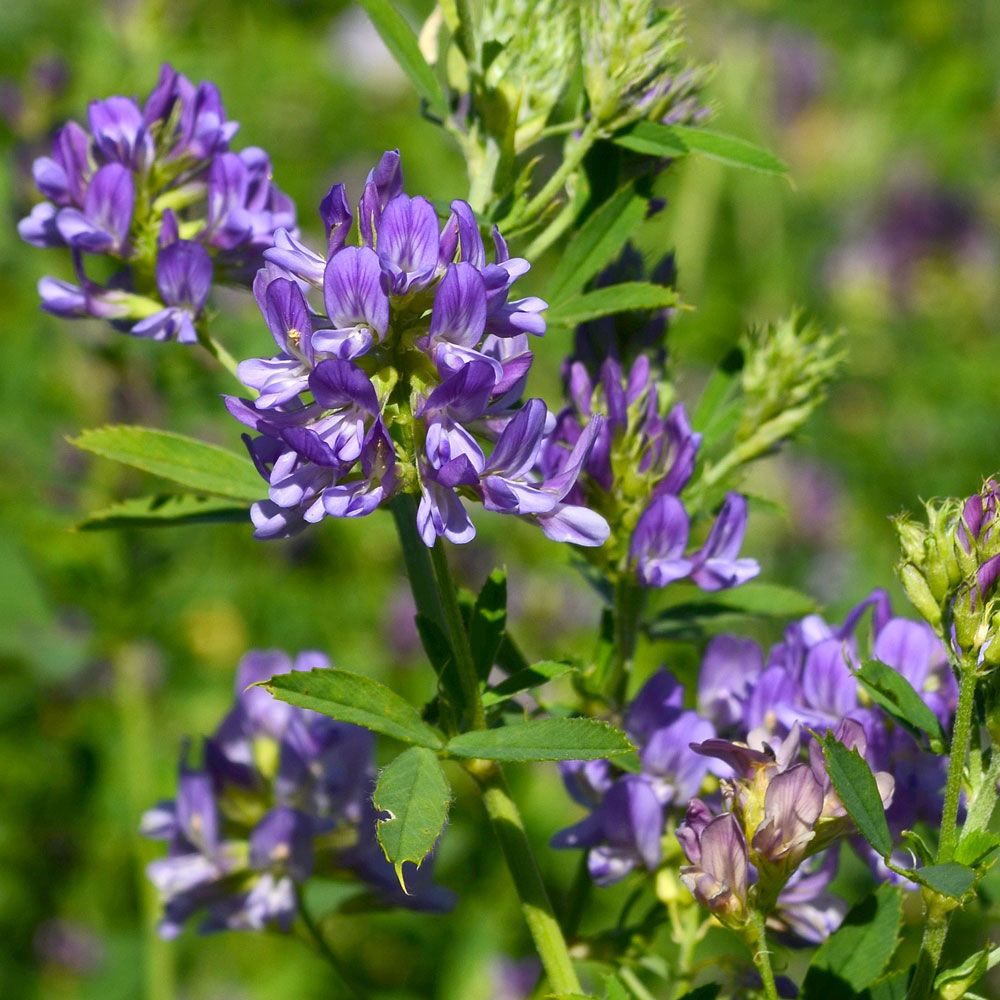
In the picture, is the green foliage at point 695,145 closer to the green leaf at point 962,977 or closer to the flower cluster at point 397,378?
the flower cluster at point 397,378

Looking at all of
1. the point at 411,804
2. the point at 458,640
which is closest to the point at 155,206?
the point at 458,640

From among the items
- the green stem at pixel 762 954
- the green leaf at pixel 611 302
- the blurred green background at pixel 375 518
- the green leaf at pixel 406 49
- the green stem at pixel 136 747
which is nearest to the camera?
the green stem at pixel 762 954

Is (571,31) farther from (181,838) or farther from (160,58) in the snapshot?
(160,58)

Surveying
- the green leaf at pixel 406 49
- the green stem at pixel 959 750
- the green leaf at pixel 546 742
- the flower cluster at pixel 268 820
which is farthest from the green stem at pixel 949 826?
the green leaf at pixel 406 49

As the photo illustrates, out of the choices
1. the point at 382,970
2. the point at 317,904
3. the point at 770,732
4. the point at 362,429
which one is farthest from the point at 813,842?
the point at 382,970

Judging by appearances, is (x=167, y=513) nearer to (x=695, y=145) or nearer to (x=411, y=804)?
(x=411, y=804)

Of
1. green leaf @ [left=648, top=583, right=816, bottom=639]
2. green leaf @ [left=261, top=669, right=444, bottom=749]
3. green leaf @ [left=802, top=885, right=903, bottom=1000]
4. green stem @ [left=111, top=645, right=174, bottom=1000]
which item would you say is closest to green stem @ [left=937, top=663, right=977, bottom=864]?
green leaf @ [left=802, top=885, right=903, bottom=1000]

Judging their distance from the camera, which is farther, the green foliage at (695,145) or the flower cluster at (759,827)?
the green foliage at (695,145)
